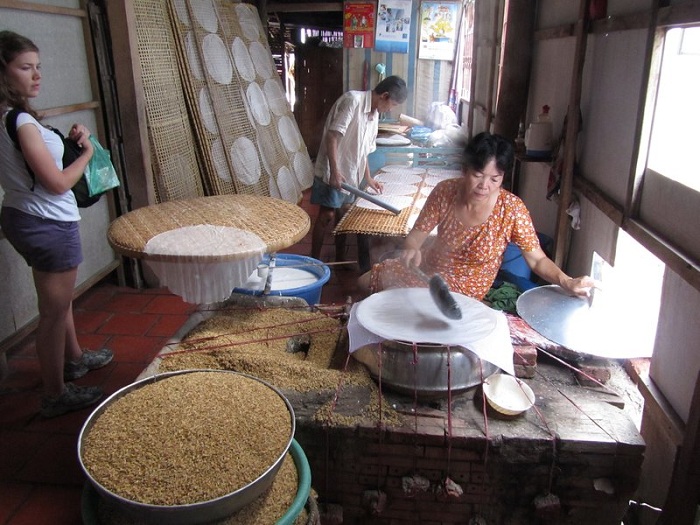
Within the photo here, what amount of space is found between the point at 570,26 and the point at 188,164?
11.2 feet

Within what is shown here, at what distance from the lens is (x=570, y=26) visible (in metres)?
3.55

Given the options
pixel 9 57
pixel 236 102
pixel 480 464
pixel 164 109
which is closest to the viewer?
pixel 480 464

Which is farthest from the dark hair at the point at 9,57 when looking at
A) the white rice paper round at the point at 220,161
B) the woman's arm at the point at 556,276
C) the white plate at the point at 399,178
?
the white plate at the point at 399,178

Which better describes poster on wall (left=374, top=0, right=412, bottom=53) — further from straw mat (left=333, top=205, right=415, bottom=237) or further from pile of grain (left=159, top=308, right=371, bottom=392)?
pile of grain (left=159, top=308, right=371, bottom=392)

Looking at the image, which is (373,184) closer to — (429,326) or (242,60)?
(242,60)

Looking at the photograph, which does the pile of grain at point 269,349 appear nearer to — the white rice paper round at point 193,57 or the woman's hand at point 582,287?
the woman's hand at point 582,287

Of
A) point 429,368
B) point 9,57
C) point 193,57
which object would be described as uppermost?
point 193,57

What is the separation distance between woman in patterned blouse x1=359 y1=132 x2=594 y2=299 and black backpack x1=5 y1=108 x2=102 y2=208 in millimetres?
1753

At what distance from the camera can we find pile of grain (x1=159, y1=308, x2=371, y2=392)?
2354 mm

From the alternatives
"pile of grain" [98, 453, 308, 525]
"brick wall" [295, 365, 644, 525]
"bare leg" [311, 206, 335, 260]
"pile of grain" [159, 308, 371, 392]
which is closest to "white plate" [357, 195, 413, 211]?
"bare leg" [311, 206, 335, 260]

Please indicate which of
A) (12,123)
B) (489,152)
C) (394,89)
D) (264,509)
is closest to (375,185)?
(394,89)

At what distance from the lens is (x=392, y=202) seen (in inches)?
190

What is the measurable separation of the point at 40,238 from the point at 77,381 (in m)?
1.16

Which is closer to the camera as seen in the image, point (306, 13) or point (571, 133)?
point (571, 133)
